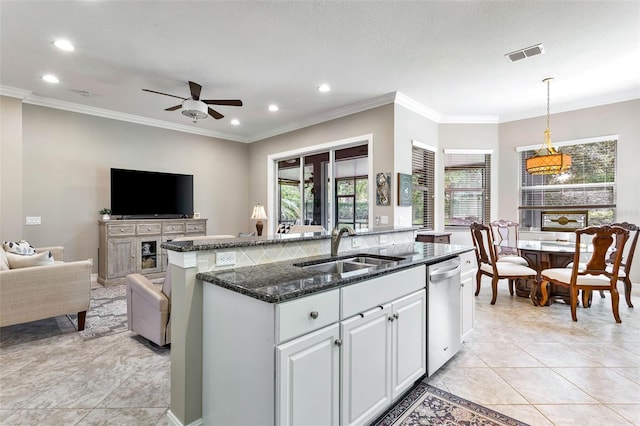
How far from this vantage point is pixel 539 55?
3.48 m

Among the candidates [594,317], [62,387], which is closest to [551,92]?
[594,317]

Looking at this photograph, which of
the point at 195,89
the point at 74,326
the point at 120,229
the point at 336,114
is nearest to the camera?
the point at 74,326

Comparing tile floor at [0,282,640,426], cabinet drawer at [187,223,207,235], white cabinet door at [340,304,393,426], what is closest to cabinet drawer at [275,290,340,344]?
white cabinet door at [340,304,393,426]

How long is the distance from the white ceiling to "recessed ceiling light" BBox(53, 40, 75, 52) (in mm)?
83

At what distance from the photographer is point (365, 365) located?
67.5 inches

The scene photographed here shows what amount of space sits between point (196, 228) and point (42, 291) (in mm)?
3088

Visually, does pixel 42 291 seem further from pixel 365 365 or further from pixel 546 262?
pixel 546 262

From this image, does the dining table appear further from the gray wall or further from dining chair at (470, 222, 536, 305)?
the gray wall

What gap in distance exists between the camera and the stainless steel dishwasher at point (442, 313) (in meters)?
2.27

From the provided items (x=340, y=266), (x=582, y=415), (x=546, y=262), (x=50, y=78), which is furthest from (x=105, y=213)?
(x=546, y=262)

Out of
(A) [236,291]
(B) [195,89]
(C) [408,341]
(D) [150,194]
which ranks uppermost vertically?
(B) [195,89]

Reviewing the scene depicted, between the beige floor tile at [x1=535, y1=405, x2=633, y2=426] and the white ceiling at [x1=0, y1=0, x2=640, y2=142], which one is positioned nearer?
the beige floor tile at [x1=535, y1=405, x2=633, y2=426]

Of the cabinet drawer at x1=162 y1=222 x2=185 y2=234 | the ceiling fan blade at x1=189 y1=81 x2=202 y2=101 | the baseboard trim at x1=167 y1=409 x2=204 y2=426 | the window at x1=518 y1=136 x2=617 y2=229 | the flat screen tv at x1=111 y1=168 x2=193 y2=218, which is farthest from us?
the cabinet drawer at x1=162 y1=222 x2=185 y2=234

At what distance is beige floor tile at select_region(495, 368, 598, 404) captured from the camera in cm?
209
